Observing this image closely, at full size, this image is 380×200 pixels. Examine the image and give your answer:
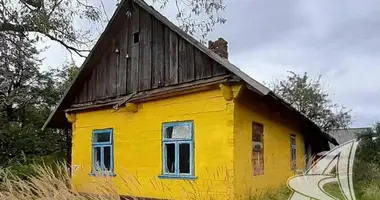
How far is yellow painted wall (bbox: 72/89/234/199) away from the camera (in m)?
8.27

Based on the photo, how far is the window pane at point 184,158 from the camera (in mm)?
8969

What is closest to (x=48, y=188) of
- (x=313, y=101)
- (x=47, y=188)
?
(x=47, y=188)

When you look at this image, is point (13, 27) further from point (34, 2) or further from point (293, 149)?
point (293, 149)

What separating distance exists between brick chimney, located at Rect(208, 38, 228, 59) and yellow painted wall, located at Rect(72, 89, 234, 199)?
7.72 feet

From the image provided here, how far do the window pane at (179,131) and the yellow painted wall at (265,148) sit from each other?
1.21 metres

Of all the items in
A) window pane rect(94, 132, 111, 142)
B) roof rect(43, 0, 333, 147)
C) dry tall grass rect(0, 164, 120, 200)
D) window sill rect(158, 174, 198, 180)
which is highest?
roof rect(43, 0, 333, 147)

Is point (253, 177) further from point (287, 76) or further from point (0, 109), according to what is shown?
point (287, 76)

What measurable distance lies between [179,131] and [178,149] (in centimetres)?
41

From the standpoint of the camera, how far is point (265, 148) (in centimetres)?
988

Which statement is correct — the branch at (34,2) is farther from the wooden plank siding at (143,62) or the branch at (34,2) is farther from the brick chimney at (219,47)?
the brick chimney at (219,47)

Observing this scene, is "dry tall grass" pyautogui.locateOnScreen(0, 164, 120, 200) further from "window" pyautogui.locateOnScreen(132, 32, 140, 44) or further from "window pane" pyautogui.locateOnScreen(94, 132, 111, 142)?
"window" pyautogui.locateOnScreen(132, 32, 140, 44)

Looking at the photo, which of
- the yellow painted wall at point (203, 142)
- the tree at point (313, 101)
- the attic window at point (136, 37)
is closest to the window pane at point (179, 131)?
the yellow painted wall at point (203, 142)

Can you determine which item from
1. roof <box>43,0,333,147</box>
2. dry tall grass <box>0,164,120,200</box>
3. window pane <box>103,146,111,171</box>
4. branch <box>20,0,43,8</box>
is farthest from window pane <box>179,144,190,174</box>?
dry tall grass <box>0,164,120,200</box>

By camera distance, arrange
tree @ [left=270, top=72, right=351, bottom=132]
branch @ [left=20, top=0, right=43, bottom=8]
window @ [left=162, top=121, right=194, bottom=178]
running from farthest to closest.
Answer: tree @ [left=270, top=72, right=351, bottom=132]
window @ [left=162, top=121, right=194, bottom=178]
branch @ [left=20, top=0, right=43, bottom=8]
